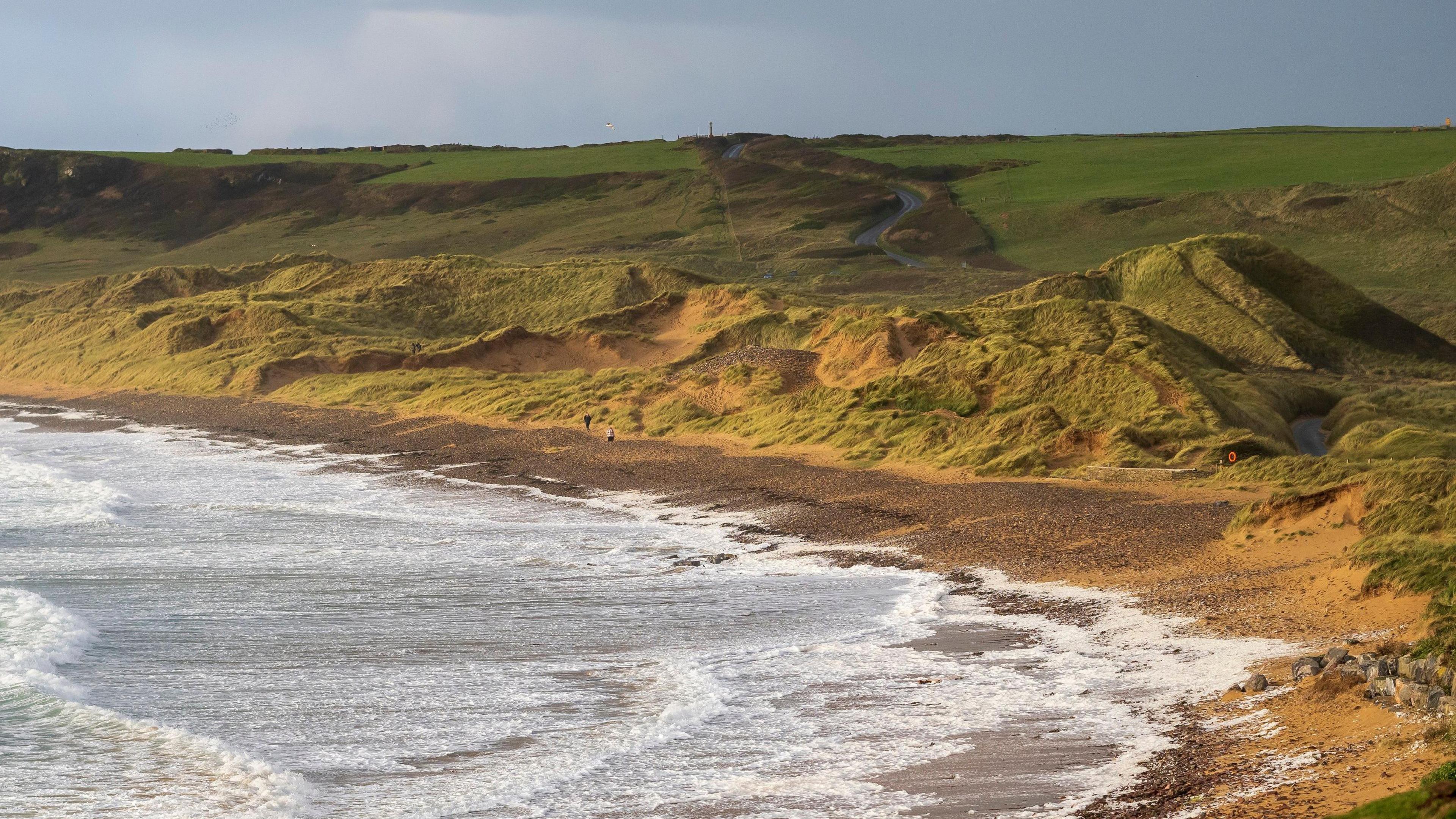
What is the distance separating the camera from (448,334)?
60781 millimetres

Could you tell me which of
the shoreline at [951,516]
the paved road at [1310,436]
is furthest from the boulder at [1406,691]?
the paved road at [1310,436]

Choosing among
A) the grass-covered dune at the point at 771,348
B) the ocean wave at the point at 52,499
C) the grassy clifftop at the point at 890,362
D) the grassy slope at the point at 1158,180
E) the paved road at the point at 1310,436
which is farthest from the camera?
the grassy slope at the point at 1158,180

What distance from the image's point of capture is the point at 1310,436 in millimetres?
30750

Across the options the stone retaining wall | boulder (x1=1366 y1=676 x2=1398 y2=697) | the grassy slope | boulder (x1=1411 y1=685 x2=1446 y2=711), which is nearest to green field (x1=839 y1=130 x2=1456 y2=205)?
the grassy slope

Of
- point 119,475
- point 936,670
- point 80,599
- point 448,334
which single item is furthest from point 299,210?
point 936,670

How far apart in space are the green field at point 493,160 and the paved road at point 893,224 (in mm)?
24293

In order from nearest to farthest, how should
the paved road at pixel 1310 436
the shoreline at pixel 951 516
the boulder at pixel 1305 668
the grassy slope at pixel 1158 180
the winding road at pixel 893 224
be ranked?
the shoreline at pixel 951 516 < the boulder at pixel 1305 668 < the paved road at pixel 1310 436 < the grassy slope at pixel 1158 180 < the winding road at pixel 893 224

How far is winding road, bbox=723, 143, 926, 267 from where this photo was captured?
79750 mm

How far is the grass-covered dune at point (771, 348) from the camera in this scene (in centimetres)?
2800

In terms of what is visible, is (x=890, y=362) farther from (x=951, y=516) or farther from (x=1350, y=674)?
(x=1350, y=674)

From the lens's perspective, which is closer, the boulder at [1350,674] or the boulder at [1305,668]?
the boulder at [1350,674]

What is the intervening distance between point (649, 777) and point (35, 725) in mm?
5639

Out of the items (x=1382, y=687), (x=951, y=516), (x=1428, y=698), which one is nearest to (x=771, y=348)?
(x=951, y=516)

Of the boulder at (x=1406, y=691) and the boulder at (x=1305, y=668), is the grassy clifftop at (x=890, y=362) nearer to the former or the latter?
the boulder at (x=1406, y=691)
